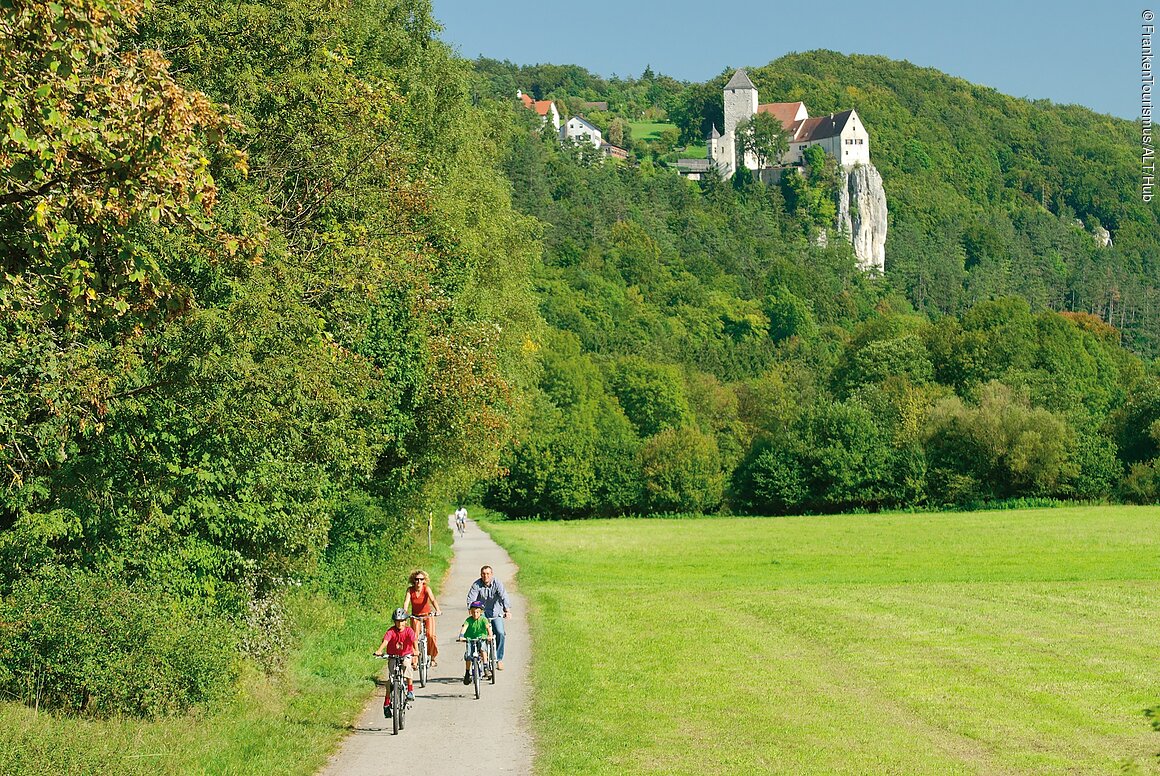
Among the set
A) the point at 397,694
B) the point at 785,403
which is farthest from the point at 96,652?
the point at 785,403

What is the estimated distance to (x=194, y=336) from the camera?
47.2 ft

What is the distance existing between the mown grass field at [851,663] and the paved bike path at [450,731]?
0.37 meters

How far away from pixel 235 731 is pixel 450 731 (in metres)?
2.50

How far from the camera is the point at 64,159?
8.79 m

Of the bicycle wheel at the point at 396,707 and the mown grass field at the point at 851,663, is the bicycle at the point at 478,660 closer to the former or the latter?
the mown grass field at the point at 851,663

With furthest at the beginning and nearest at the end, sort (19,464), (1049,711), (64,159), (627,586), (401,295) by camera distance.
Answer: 1. (627,586)
2. (401,295)
3. (1049,711)
4. (19,464)
5. (64,159)

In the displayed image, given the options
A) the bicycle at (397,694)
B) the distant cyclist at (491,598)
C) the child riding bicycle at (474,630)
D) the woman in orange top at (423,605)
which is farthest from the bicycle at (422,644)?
the bicycle at (397,694)

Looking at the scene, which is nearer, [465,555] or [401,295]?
[401,295]

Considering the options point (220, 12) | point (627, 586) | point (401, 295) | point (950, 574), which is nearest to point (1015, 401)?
point (950, 574)

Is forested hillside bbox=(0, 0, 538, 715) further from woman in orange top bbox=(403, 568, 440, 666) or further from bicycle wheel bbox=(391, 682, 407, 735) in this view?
bicycle wheel bbox=(391, 682, 407, 735)

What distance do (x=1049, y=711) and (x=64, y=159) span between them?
1379 cm

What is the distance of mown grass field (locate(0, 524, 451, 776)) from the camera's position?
1116 cm

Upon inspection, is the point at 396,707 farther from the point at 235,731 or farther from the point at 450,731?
the point at 235,731

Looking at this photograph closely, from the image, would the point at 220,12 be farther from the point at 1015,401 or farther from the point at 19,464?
the point at 1015,401
